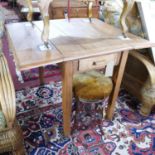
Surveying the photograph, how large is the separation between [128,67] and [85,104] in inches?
29.5

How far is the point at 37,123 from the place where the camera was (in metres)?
1.58

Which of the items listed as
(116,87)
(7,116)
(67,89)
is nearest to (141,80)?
(116,87)

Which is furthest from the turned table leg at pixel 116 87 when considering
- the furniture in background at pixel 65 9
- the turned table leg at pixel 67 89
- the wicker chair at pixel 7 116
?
the furniture in background at pixel 65 9

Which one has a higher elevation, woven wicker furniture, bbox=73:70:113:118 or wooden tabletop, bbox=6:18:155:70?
wooden tabletop, bbox=6:18:155:70

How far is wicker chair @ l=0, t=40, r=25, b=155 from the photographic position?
1000 millimetres

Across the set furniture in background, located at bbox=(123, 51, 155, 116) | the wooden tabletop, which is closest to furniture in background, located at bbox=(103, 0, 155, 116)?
furniture in background, located at bbox=(123, 51, 155, 116)

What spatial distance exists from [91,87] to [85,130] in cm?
39

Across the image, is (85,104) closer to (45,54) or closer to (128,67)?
(45,54)

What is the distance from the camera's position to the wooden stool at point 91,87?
1356 millimetres

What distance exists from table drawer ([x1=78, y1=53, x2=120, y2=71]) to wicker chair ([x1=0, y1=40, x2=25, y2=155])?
429mm

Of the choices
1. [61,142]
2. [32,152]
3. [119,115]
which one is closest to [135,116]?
[119,115]

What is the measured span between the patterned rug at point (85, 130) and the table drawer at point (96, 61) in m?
0.32

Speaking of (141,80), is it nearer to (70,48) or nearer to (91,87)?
(91,87)

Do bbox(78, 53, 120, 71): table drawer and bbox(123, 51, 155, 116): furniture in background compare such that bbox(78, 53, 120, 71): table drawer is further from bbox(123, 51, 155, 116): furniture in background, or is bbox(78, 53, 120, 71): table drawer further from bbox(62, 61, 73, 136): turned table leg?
bbox(123, 51, 155, 116): furniture in background
